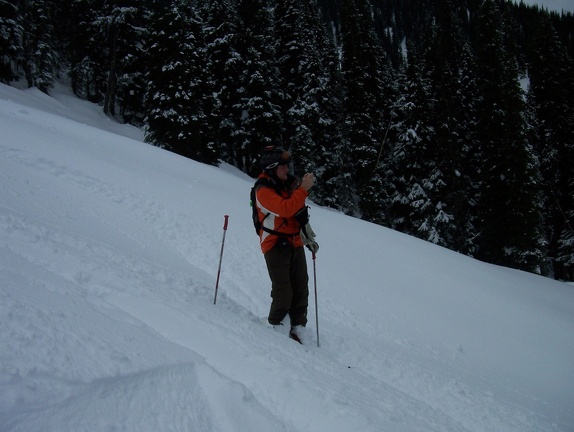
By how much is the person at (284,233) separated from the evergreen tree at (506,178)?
2115cm

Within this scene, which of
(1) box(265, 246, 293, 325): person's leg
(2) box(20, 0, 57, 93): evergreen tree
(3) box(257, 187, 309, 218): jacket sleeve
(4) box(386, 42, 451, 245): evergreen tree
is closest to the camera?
(3) box(257, 187, 309, 218): jacket sleeve

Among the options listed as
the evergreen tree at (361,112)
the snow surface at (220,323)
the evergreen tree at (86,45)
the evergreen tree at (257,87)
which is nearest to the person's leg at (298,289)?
the snow surface at (220,323)

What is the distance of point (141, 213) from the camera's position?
802 centimetres

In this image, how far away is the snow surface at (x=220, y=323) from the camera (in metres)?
2.03

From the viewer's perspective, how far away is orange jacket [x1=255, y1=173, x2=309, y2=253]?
3.93m

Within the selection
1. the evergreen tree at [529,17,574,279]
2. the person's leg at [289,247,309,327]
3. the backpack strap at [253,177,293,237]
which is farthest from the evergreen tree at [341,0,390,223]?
the backpack strap at [253,177,293,237]

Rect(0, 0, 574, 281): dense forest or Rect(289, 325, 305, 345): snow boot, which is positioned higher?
Rect(0, 0, 574, 281): dense forest

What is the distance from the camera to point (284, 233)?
14.0ft

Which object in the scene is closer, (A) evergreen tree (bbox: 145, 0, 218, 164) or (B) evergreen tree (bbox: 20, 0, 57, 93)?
(A) evergreen tree (bbox: 145, 0, 218, 164)

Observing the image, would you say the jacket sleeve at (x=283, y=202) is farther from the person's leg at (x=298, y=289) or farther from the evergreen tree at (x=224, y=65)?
the evergreen tree at (x=224, y=65)

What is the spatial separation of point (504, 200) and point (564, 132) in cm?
911

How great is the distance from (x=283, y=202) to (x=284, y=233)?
0.49m

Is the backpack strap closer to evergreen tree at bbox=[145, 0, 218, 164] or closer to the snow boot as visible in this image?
the snow boot

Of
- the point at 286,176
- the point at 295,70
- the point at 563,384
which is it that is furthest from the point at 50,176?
the point at 295,70
